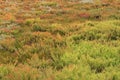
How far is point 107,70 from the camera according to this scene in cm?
709

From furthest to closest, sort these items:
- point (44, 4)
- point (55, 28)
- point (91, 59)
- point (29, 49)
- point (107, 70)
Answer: point (44, 4)
point (55, 28)
point (29, 49)
point (91, 59)
point (107, 70)

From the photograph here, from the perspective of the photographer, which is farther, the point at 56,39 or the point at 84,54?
the point at 56,39

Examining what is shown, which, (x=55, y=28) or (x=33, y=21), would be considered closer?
(x=55, y=28)

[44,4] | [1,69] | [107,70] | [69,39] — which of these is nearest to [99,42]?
[69,39]

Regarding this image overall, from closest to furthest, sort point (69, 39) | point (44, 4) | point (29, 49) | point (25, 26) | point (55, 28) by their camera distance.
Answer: point (29, 49), point (69, 39), point (55, 28), point (25, 26), point (44, 4)

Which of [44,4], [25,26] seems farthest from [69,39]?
[44,4]

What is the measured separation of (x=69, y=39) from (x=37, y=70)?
341cm

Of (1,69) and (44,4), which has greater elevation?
(1,69)

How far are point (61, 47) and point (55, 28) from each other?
11.2ft

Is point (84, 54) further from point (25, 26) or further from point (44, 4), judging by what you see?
point (44, 4)

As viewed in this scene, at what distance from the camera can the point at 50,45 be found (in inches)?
379

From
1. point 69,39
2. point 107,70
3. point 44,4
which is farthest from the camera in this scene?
point 44,4

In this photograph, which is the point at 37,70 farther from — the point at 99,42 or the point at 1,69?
the point at 99,42

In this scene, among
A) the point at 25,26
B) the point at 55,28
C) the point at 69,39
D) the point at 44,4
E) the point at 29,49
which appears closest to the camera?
the point at 29,49
